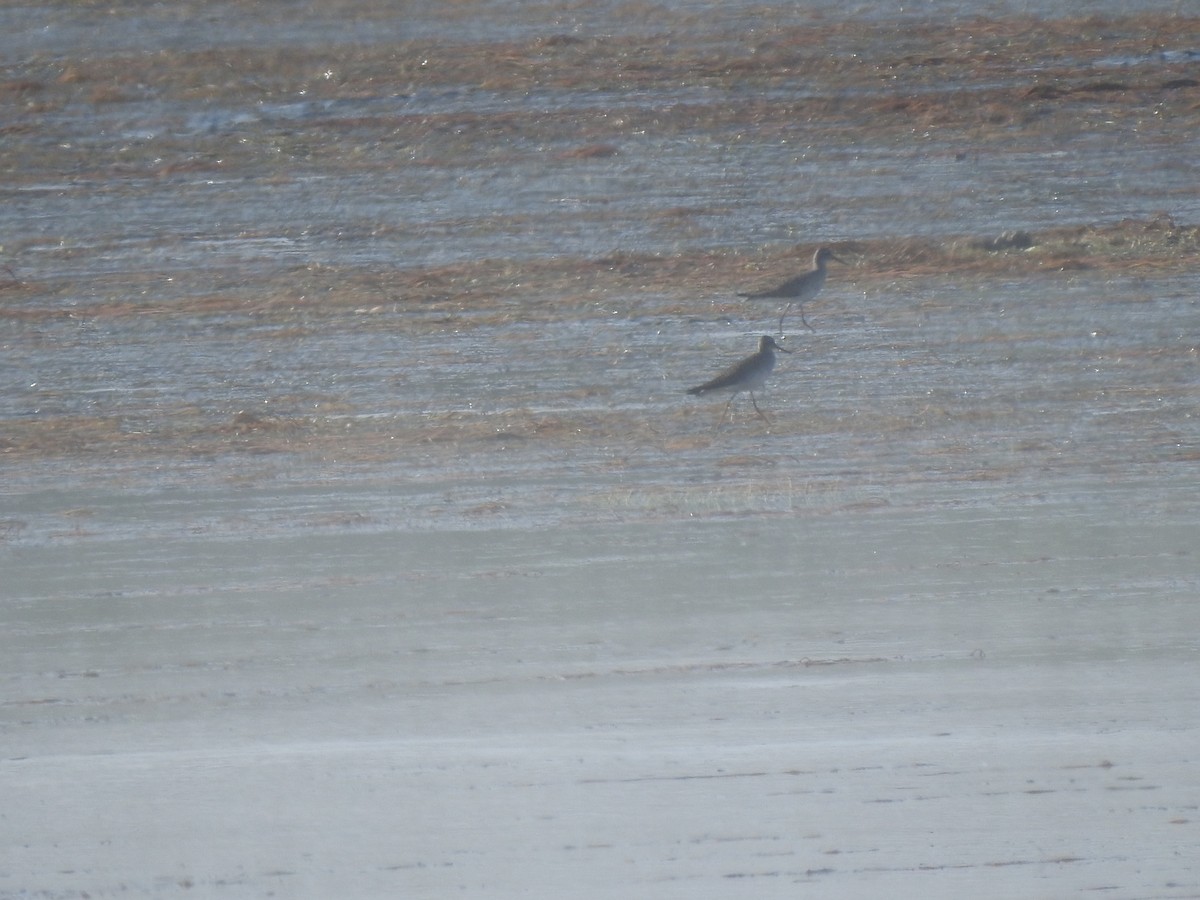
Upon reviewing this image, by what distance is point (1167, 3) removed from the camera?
985cm

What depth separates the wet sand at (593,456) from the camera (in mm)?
3789

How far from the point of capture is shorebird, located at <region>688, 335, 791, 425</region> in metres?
6.79

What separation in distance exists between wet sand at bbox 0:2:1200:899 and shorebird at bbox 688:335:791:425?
120mm

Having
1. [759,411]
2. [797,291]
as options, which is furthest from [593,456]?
[797,291]

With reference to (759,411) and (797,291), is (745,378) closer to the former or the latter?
(759,411)

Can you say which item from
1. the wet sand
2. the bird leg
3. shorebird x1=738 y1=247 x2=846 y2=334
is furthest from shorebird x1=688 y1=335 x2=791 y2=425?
shorebird x1=738 y1=247 x2=846 y2=334

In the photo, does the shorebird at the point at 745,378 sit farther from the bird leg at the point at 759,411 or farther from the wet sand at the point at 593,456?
the wet sand at the point at 593,456

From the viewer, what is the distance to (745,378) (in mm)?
6789

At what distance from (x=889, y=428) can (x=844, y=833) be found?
303cm

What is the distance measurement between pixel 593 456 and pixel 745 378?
0.84 metres

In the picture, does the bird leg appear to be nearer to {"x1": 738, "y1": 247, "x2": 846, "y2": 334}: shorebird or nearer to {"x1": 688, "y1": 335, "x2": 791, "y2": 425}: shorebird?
{"x1": 688, "y1": 335, "x2": 791, "y2": 425}: shorebird

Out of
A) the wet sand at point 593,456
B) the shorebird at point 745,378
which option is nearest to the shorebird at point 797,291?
the wet sand at point 593,456

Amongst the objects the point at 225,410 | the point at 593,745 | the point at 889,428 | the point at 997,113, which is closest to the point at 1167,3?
the point at 997,113

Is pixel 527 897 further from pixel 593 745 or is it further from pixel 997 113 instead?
pixel 997 113
